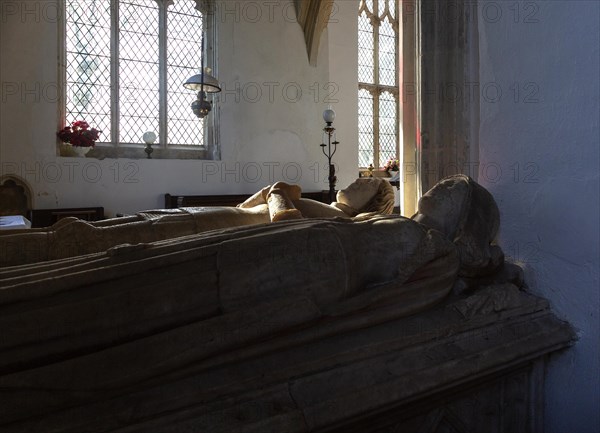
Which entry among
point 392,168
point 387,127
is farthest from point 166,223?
point 387,127

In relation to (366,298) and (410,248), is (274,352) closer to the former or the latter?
(366,298)

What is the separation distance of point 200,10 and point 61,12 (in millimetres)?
2295

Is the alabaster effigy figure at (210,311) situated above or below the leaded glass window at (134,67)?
below

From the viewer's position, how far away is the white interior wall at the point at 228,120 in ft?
20.8

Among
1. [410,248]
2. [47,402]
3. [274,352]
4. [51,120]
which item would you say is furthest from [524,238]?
[51,120]

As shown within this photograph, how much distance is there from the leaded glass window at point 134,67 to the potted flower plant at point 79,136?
1.49ft

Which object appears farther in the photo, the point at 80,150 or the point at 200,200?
the point at 200,200

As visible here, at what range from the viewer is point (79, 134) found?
6520 millimetres

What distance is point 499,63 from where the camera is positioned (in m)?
2.01

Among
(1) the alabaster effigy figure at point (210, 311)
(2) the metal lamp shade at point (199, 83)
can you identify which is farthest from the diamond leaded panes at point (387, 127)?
(1) the alabaster effigy figure at point (210, 311)

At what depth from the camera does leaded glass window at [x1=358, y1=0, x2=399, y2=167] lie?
10.3m

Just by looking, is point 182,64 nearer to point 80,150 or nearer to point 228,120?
point 228,120

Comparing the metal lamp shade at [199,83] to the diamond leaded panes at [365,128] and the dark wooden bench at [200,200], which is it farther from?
the diamond leaded panes at [365,128]

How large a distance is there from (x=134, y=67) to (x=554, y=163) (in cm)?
729
